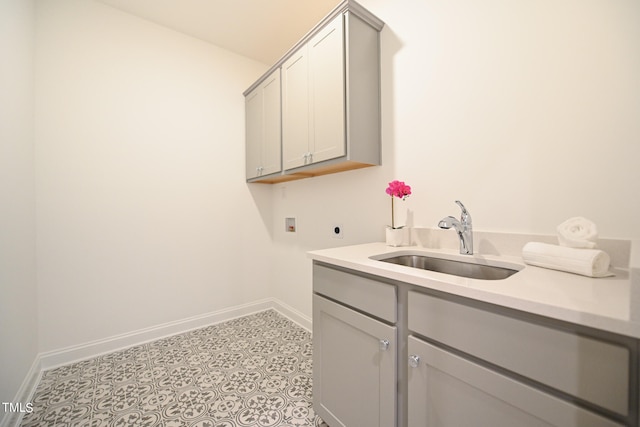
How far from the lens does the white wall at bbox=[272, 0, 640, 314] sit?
891 millimetres

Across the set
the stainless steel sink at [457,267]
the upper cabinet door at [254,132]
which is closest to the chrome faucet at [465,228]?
the stainless steel sink at [457,267]

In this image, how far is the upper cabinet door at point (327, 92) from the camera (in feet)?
4.88

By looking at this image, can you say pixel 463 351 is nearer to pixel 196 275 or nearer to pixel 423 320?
pixel 423 320

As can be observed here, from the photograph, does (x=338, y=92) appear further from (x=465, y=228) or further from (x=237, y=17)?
(x=237, y=17)

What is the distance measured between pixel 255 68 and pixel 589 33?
8.72 ft

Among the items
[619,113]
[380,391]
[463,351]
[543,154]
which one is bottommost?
[380,391]

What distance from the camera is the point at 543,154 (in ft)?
3.39

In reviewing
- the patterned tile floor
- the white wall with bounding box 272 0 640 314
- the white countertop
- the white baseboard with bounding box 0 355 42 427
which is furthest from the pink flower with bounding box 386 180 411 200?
the white baseboard with bounding box 0 355 42 427

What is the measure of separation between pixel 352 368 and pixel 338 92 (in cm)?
150

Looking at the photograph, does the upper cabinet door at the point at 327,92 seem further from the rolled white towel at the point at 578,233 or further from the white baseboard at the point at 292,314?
the white baseboard at the point at 292,314

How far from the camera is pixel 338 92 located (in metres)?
1.50

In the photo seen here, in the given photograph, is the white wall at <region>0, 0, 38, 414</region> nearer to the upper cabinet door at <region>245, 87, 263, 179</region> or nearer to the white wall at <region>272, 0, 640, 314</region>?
the upper cabinet door at <region>245, 87, 263, 179</region>

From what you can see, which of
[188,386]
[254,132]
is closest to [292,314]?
[188,386]

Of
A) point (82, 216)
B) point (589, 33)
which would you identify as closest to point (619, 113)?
point (589, 33)
